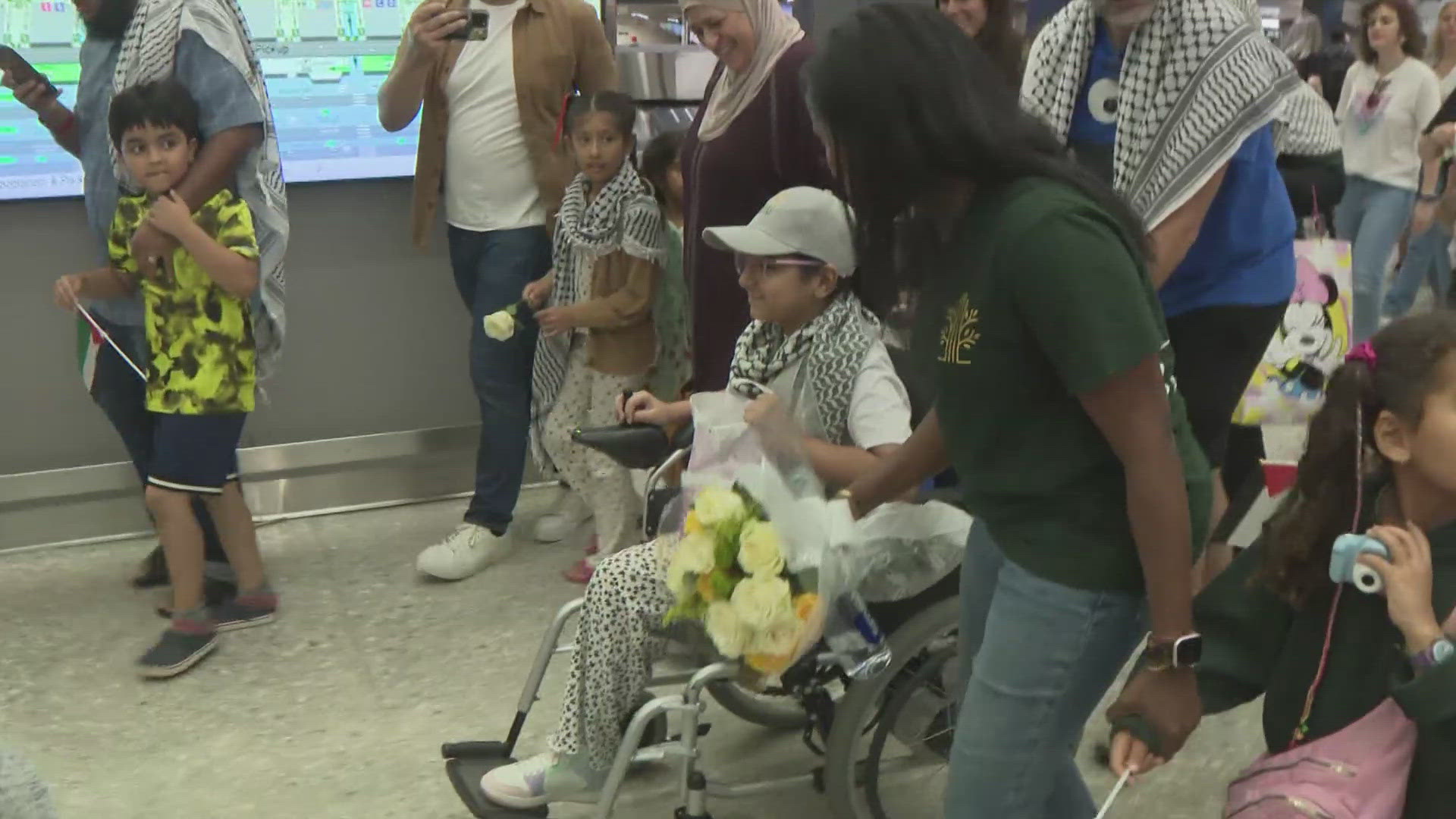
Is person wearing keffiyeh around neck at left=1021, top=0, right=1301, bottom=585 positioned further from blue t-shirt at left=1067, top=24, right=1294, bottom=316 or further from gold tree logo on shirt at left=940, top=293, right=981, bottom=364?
gold tree logo on shirt at left=940, top=293, right=981, bottom=364

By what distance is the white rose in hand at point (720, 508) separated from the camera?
199cm

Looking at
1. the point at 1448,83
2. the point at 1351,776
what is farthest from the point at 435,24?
the point at 1448,83

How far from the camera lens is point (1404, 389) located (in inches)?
53.1

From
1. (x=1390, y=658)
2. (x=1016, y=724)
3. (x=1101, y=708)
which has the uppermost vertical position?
(x=1390, y=658)

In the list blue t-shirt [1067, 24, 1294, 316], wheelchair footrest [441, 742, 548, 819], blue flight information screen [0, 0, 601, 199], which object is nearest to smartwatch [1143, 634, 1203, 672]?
blue t-shirt [1067, 24, 1294, 316]

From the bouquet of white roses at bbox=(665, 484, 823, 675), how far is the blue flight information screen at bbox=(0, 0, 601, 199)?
91.5 inches

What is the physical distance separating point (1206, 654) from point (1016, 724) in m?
0.22

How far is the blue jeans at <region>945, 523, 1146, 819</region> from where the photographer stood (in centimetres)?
146

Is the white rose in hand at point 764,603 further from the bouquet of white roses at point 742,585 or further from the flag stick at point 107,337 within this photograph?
the flag stick at point 107,337

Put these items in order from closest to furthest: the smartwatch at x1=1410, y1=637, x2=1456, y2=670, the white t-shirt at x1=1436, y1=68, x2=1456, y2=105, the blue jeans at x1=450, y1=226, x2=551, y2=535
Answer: the smartwatch at x1=1410, y1=637, x2=1456, y2=670 → the blue jeans at x1=450, y1=226, x2=551, y2=535 → the white t-shirt at x1=1436, y1=68, x2=1456, y2=105

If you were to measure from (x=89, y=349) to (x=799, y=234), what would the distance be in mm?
1957

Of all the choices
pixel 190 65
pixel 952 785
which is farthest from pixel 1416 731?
pixel 190 65

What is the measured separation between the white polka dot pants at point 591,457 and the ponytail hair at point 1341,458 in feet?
7.32

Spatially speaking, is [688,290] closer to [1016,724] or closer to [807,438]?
[807,438]
